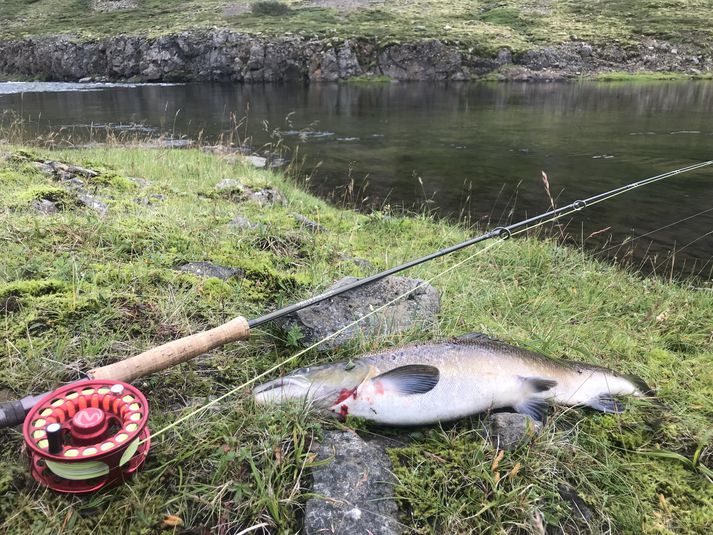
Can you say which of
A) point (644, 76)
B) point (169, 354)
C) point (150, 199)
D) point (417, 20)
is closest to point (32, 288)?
point (169, 354)

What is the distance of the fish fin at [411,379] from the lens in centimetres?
236

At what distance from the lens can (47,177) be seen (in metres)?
6.87

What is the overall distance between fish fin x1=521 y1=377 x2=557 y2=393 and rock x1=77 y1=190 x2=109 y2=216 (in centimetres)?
451

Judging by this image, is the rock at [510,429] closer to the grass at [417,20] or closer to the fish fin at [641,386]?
the fish fin at [641,386]

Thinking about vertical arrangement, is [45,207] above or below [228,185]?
above

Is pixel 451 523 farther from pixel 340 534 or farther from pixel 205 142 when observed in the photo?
pixel 205 142

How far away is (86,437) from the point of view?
1.80 m

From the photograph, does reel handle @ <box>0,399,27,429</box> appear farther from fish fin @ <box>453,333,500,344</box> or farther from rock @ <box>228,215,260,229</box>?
rock @ <box>228,215,260,229</box>

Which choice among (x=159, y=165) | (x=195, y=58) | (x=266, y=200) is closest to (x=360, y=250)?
(x=266, y=200)

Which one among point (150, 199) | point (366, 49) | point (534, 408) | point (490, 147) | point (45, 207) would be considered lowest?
point (490, 147)

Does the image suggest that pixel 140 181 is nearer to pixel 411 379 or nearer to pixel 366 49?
pixel 411 379

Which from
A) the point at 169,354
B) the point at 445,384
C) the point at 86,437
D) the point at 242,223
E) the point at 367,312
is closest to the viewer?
the point at 86,437

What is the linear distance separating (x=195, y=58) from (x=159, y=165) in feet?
213

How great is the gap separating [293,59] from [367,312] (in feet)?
221
